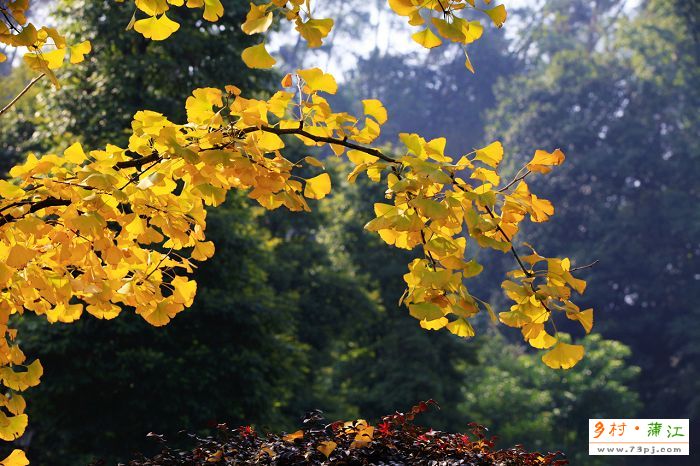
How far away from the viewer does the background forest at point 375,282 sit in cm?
955

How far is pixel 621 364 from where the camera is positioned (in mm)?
20812

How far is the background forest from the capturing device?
31.3 ft

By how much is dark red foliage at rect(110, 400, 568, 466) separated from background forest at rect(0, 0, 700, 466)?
5640mm

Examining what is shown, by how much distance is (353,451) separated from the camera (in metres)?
3.41

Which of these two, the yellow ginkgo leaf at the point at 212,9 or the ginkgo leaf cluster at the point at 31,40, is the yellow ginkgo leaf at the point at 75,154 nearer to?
the ginkgo leaf cluster at the point at 31,40

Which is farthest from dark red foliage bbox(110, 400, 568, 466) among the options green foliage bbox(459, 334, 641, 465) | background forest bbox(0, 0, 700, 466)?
green foliage bbox(459, 334, 641, 465)

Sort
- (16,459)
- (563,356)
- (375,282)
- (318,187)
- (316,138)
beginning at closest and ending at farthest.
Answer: (563,356), (316,138), (318,187), (16,459), (375,282)

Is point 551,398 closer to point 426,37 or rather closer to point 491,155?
point 491,155

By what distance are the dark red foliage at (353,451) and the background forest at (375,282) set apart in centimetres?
564

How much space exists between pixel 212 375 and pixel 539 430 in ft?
35.4

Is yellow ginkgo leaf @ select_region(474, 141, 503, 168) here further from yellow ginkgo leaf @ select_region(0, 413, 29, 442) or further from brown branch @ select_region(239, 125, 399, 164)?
yellow ginkgo leaf @ select_region(0, 413, 29, 442)

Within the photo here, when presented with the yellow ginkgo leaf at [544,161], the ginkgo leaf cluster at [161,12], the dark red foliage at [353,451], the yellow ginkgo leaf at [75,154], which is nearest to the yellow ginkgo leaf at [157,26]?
the ginkgo leaf cluster at [161,12]

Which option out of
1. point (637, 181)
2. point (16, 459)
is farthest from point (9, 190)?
point (637, 181)

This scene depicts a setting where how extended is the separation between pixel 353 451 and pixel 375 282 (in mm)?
12410
